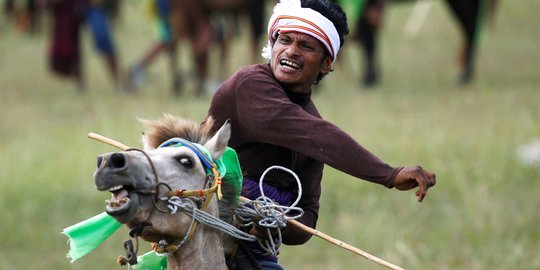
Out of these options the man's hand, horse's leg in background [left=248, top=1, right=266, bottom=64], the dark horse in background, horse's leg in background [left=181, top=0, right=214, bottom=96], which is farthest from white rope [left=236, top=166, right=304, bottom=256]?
horse's leg in background [left=248, top=1, right=266, bottom=64]

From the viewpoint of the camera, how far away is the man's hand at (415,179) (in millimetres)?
4074

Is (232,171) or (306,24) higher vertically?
(306,24)

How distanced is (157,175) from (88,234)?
381 mm

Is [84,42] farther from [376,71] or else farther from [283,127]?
[283,127]

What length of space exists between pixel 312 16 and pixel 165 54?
57.7 ft

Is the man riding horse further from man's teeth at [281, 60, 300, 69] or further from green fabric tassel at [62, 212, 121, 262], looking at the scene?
green fabric tassel at [62, 212, 121, 262]

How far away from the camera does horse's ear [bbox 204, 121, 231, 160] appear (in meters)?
4.23

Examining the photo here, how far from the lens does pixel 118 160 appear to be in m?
3.80

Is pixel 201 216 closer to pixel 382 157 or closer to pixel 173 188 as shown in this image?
pixel 173 188

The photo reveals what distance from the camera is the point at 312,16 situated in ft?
14.7

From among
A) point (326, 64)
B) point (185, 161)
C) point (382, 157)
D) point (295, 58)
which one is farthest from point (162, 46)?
point (185, 161)

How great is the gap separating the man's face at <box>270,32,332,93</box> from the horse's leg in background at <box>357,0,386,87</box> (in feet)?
41.0

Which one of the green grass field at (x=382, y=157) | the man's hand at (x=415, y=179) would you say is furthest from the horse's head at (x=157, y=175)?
the green grass field at (x=382, y=157)

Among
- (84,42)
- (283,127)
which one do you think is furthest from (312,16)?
(84,42)
